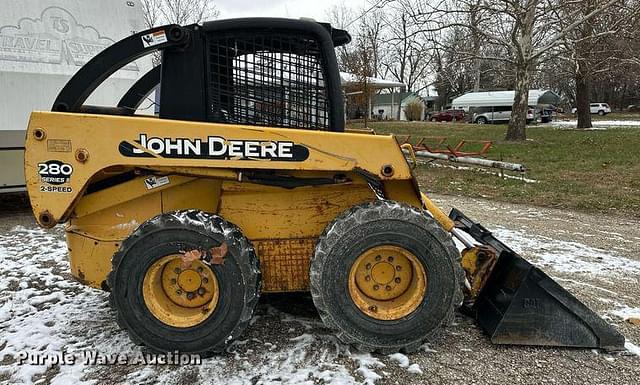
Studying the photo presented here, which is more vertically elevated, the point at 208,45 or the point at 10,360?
the point at 208,45

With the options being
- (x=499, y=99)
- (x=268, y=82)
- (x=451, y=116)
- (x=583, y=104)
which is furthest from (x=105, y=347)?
(x=451, y=116)

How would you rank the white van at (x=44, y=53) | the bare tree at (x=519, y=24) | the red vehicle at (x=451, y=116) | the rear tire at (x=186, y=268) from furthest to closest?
the red vehicle at (x=451, y=116), the bare tree at (x=519, y=24), the white van at (x=44, y=53), the rear tire at (x=186, y=268)

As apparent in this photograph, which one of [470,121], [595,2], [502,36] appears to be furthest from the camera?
[470,121]

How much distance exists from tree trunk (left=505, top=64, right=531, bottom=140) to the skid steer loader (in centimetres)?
1664

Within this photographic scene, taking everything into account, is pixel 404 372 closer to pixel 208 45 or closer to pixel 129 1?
pixel 208 45

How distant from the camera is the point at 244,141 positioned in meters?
3.09

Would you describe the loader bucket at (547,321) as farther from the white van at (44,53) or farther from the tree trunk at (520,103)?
the tree trunk at (520,103)

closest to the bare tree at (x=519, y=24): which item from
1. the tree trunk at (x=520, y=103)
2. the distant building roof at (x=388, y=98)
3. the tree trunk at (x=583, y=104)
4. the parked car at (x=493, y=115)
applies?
the tree trunk at (x=520, y=103)

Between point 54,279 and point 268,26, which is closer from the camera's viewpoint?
point 268,26

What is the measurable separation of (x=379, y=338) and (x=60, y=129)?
237 centimetres

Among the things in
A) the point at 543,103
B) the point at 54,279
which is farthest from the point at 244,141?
the point at 543,103

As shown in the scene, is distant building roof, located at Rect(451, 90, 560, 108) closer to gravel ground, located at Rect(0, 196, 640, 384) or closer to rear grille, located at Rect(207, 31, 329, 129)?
gravel ground, located at Rect(0, 196, 640, 384)

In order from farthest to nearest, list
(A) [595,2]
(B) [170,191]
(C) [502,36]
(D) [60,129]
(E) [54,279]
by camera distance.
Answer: (C) [502,36], (A) [595,2], (E) [54,279], (B) [170,191], (D) [60,129]

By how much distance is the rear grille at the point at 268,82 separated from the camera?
328 centimetres
